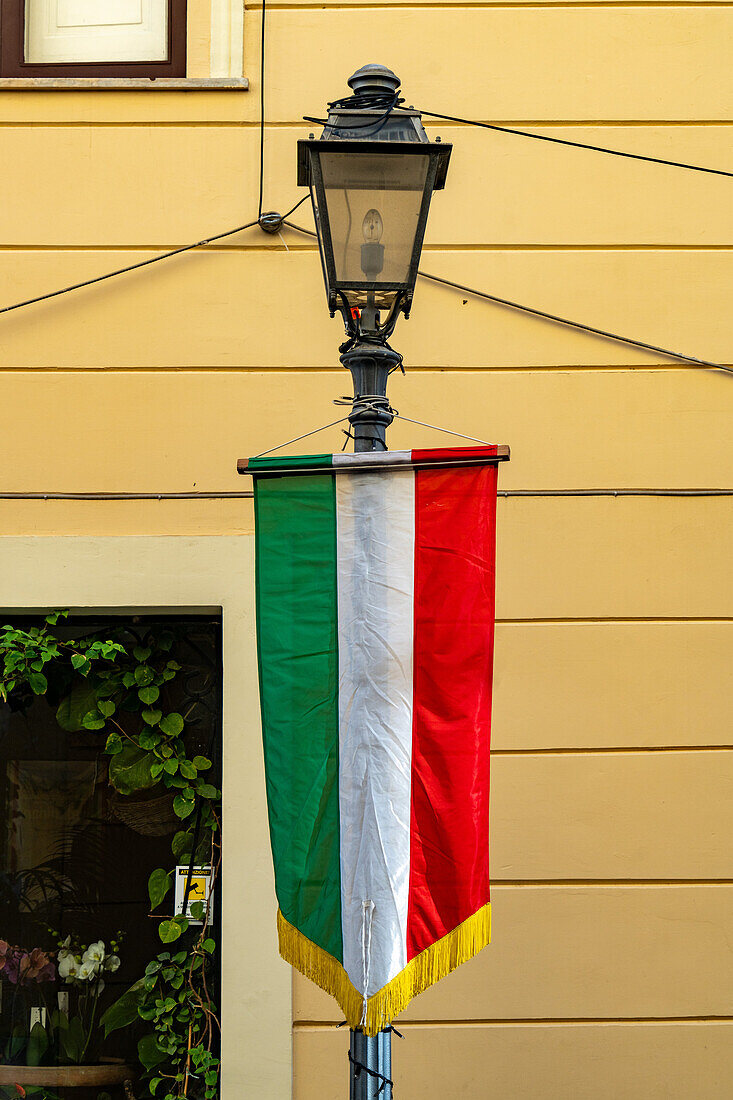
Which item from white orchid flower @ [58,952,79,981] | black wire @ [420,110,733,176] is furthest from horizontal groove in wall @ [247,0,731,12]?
white orchid flower @ [58,952,79,981]

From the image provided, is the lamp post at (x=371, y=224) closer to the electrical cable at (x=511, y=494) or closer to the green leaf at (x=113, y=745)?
the electrical cable at (x=511, y=494)

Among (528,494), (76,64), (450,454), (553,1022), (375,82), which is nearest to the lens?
(450,454)

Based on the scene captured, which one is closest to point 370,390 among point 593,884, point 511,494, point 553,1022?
point 511,494

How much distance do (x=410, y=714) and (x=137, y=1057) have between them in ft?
7.06

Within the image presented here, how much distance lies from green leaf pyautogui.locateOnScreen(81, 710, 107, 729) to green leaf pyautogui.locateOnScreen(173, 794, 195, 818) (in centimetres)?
40

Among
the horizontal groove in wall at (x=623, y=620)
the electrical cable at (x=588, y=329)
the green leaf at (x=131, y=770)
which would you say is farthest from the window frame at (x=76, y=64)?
the green leaf at (x=131, y=770)

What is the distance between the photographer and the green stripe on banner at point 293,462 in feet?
8.76

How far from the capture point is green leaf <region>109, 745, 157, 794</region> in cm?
400

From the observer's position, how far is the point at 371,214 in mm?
2646

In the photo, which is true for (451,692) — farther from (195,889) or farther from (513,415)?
(195,889)

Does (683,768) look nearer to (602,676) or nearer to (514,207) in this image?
(602,676)

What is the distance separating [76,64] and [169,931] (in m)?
3.42

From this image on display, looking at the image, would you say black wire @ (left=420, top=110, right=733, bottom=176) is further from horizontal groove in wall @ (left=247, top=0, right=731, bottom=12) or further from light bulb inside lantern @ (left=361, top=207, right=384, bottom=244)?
light bulb inside lantern @ (left=361, top=207, right=384, bottom=244)

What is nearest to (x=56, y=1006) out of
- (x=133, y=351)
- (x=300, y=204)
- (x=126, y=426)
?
(x=126, y=426)
